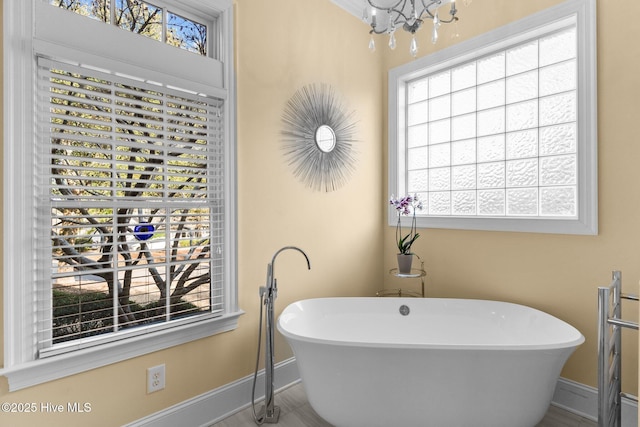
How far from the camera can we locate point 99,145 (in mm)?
1603

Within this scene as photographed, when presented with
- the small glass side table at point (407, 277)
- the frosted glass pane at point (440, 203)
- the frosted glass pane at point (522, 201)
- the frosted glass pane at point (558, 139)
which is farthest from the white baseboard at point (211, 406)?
the frosted glass pane at point (558, 139)

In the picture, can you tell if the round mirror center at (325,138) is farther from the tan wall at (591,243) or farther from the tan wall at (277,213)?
the tan wall at (591,243)

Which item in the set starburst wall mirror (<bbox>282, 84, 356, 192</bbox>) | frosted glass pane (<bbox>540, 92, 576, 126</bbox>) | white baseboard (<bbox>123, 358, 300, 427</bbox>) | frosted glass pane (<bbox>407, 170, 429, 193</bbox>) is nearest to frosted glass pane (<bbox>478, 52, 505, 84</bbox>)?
frosted glass pane (<bbox>540, 92, 576, 126</bbox>)

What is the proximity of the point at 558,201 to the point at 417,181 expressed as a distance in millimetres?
1013

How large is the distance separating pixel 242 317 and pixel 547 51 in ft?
8.27

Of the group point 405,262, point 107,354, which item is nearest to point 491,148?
point 405,262

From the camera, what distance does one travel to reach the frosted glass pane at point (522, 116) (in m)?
2.23

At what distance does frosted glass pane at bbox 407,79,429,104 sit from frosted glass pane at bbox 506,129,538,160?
2.54 feet

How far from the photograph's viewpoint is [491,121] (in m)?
2.44

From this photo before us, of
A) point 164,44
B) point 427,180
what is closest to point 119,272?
point 164,44

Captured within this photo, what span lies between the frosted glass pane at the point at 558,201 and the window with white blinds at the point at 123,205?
6.54ft

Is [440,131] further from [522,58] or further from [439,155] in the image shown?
[522,58]

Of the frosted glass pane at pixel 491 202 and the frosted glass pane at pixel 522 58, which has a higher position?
the frosted glass pane at pixel 522 58

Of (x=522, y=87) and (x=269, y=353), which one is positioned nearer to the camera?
(x=269, y=353)
